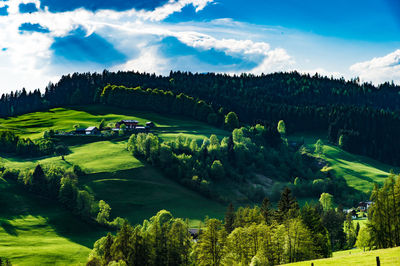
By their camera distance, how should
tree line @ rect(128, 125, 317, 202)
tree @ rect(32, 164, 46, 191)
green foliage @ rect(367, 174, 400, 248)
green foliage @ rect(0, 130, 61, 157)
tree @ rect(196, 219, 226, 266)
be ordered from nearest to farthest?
green foliage @ rect(367, 174, 400, 248) < tree @ rect(196, 219, 226, 266) < tree @ rect(32, 164, 46, 191) < tree line @ rect(128, 125, 317, 202) < green foliage @ rect(0, 130, 61, 157)

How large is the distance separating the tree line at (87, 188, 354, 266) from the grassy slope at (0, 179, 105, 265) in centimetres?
2715

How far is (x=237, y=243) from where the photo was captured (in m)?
69.7

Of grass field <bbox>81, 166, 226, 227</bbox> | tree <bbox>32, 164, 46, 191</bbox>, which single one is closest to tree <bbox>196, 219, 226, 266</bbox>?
grass field <bbox>81, 166, 226, 227</bbox>

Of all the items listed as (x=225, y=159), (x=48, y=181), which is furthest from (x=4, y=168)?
(x=225, y=159)

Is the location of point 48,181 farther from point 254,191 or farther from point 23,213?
point 254,191

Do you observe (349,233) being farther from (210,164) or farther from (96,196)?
(96,196)

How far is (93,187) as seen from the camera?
144m

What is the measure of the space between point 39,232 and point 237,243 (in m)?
68.6

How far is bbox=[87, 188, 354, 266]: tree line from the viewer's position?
215 ft

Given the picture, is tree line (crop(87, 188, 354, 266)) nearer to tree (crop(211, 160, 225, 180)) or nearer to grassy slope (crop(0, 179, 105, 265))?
grassy slope (crop(0, 179, 105, 265))

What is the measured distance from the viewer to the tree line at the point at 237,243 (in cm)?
6562

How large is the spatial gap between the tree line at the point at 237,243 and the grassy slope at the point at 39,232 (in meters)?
27.2

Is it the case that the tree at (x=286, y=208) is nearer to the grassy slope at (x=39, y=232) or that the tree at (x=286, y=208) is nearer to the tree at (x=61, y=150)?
the grassy slope at (x=39, y=232)

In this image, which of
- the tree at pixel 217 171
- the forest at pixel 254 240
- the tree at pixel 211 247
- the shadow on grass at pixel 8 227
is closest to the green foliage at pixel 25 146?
the shadow on grass at pixel 8 227
